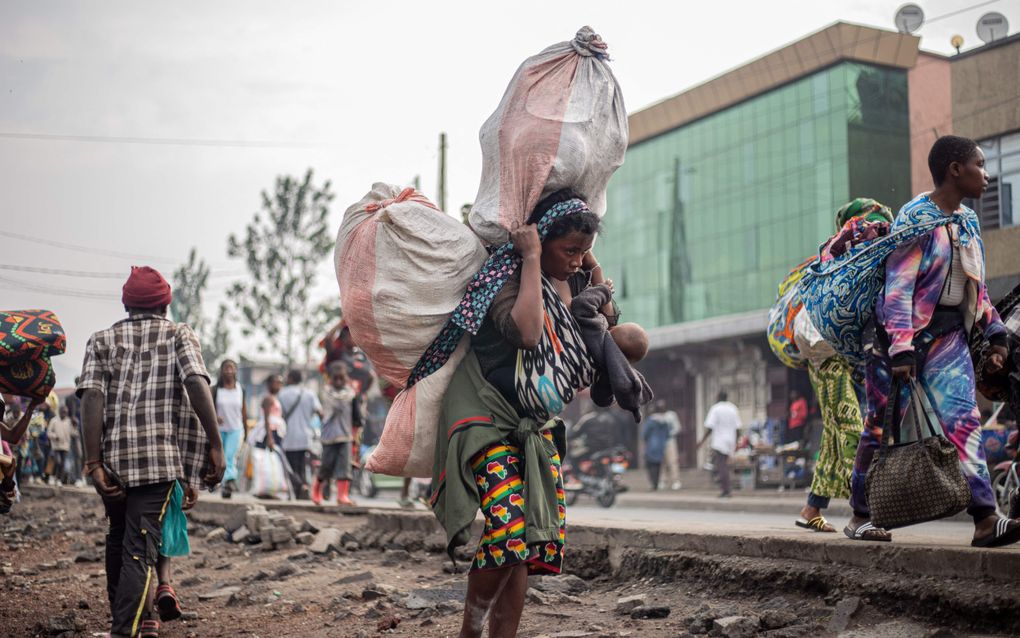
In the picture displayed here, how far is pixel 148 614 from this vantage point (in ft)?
17.0

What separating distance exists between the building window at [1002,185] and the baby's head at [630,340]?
19273mm

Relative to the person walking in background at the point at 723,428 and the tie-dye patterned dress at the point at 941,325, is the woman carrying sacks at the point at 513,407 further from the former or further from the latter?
the person walking in background at the point at 723,428

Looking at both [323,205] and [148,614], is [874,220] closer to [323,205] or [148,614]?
[148,614]

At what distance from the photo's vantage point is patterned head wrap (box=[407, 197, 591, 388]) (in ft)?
12.5

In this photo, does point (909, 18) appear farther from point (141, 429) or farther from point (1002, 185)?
point (141, 429)

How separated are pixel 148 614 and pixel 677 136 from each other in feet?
108

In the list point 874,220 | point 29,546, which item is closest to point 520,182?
point 874,220

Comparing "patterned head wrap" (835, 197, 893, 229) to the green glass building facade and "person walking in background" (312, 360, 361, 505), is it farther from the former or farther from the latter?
the green glass building facade

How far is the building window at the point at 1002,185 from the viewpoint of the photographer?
69.6 feet

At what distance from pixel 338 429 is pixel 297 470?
2.45m

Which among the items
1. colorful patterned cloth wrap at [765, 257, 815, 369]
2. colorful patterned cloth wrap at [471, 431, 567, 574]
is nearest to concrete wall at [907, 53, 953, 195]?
colorful patterned cloth wrap at [765, 257, 815, 369]

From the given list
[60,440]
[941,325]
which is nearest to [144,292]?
[941,325]

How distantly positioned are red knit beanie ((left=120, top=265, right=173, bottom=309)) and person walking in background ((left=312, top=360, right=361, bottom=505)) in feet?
19.9

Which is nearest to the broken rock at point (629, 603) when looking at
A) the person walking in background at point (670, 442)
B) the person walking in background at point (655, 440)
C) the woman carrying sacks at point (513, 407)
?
the woman carrying sacks at point (513, 407)
